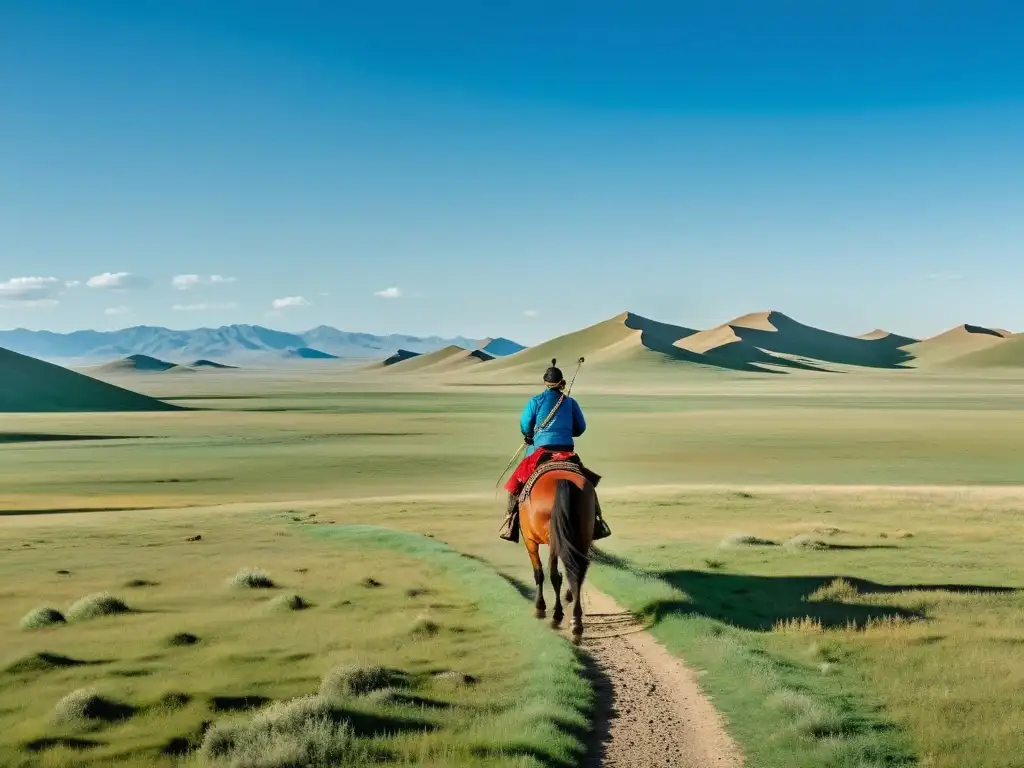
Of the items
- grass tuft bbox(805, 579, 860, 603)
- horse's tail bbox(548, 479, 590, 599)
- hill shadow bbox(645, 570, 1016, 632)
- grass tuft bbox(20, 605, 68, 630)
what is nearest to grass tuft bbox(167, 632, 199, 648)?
grass tuft bbox(20, 605, 68, 630)

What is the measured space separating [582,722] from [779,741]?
2250 millimetres

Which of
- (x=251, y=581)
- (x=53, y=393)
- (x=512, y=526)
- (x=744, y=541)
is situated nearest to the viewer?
(x=512, y=526)

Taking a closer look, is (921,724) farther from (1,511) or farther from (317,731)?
(1,511)

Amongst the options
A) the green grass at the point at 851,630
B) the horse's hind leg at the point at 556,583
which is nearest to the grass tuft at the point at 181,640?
the horse's hind leg at the point at 556,583

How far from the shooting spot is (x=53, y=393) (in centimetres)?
11694

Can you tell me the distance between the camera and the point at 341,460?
193ft

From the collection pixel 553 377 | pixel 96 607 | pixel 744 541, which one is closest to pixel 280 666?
pixel 96 607

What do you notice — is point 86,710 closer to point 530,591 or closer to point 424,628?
point 424,628

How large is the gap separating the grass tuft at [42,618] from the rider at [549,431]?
9131mm

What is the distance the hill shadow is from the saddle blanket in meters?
4.02

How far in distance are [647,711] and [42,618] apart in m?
11.7

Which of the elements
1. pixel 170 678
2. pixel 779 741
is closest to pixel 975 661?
pixel 779 741

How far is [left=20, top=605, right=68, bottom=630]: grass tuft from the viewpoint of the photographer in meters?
15.8

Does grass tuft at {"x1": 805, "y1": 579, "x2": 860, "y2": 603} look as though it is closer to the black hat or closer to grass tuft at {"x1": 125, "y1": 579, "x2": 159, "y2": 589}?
the black hat
